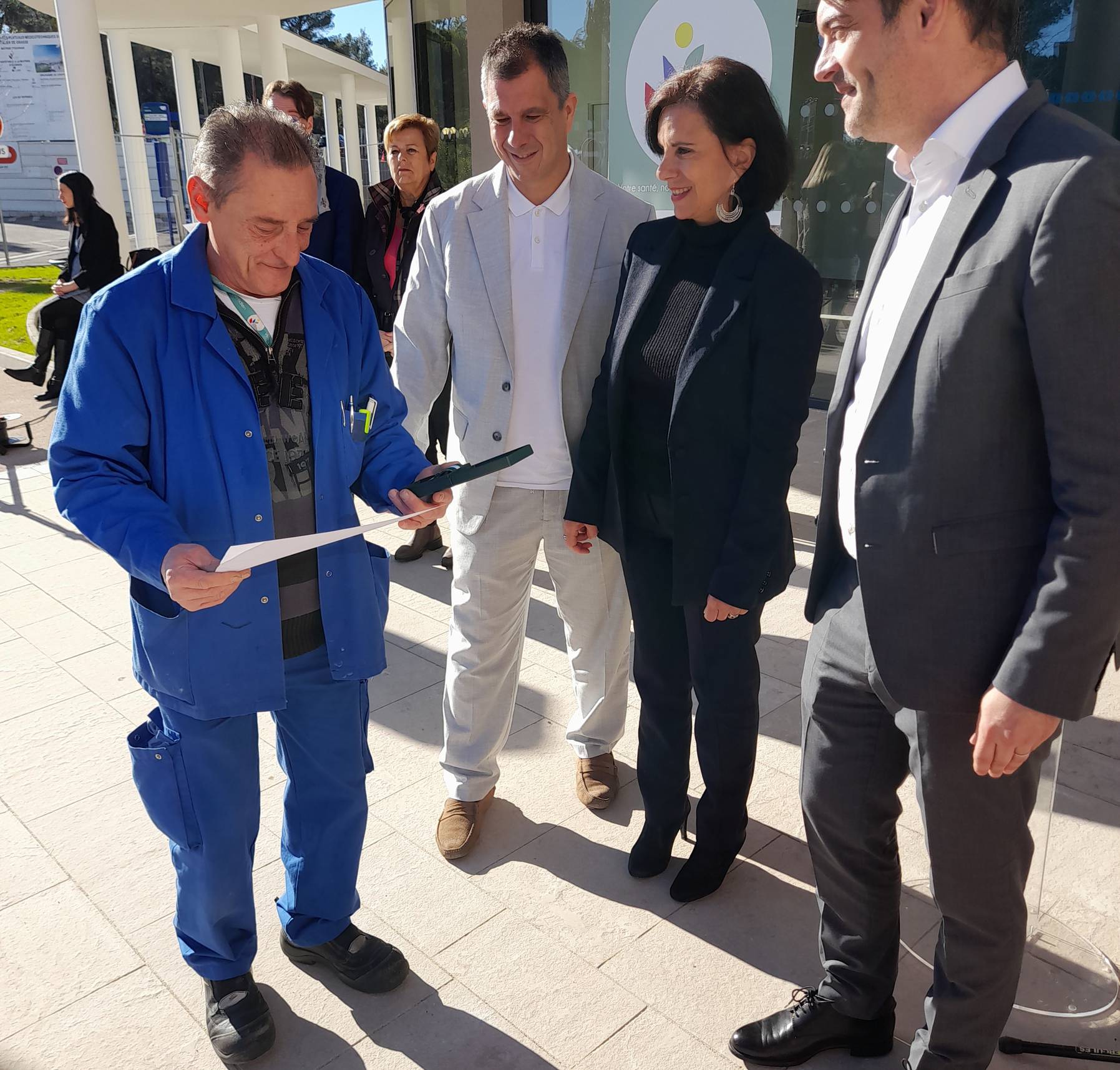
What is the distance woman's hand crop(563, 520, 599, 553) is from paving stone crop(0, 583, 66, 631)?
2975 millimetres

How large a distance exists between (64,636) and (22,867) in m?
1.71

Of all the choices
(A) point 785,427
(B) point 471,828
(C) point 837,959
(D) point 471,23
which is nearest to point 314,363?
(A) point 785,427

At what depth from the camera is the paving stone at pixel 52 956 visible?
2330mm

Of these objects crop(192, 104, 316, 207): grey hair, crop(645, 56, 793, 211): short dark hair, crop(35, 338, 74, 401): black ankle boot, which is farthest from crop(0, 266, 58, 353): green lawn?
crop(645, 56, 793, 211): short dark hair

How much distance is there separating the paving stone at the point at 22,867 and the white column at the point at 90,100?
1148 cm

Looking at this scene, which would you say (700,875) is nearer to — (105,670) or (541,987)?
(541,987)

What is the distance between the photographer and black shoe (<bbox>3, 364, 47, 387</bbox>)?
884cm

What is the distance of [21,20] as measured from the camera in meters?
37.5

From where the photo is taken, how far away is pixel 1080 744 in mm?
3344

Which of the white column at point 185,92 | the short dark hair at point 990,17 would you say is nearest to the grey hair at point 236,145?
the short dark hair at point 990,17

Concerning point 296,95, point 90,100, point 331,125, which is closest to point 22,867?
point 296,95

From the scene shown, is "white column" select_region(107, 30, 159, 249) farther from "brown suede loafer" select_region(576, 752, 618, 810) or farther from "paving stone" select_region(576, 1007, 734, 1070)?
"paving stone" select_region(576, 1007, 734, 1070)

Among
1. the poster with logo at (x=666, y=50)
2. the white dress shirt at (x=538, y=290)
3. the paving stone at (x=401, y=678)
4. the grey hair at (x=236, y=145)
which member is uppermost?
the poster with logo at (x=666, y=50)

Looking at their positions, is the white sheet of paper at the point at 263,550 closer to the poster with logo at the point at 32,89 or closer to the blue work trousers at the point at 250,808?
the blue work trousers at the point at 250,808
